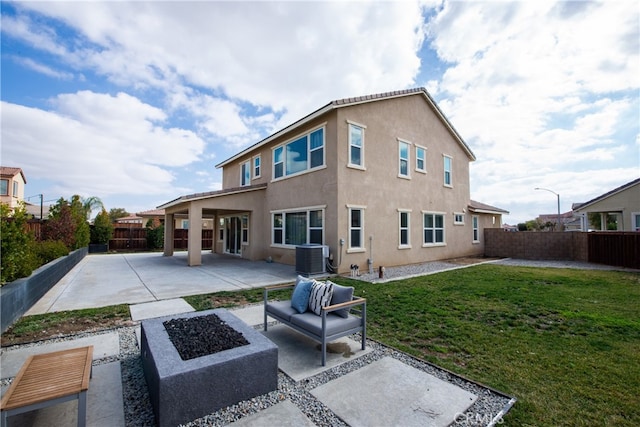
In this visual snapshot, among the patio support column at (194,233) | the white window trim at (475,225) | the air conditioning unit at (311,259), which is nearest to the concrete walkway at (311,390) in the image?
the air conditioning unit at (311,259)

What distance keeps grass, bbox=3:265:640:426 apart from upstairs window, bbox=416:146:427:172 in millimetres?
6961

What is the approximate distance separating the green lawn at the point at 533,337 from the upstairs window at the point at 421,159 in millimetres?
7192

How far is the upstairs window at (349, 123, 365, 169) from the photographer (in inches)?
456

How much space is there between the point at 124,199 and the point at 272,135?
122ft

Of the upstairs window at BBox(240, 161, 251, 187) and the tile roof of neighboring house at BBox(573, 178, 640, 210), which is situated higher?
the upstairs window at BBox(240, 161, 251, 187)

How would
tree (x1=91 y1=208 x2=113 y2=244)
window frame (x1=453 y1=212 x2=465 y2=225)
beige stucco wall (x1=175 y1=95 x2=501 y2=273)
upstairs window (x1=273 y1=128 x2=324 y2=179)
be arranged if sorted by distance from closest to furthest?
beige stucco wall (x1=175 y1=95 x2=501 y2=273), upstairs window (x1=273 y1=128 x2=324 y2=179), window frame (x1=453 y1=212 x2=465 y2=225), tree (x1=91 y1=208 x2=113 y2=244)

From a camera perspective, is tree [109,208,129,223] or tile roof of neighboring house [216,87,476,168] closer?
tile roof of neighboring house [216,87,476,168]

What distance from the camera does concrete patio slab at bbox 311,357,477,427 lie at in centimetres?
282

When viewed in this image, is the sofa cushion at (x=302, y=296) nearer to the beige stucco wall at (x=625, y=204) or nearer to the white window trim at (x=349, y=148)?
the white window trim at (x=349, y=148)

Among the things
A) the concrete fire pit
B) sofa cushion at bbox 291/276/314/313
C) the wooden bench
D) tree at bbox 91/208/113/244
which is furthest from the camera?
tree at bbox 91/208/113/244

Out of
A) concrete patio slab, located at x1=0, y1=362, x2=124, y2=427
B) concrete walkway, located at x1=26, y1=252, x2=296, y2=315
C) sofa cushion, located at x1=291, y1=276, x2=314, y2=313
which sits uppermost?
sofa cushion, located at x1=291, y1=276, x2=314, y2=313

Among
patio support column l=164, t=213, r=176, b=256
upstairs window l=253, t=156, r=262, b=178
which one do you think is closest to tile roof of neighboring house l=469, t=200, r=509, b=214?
upstairs window l=253, t=156, r=262, b=178

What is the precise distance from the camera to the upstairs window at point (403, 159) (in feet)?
44.8
